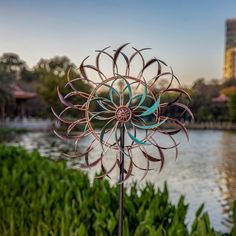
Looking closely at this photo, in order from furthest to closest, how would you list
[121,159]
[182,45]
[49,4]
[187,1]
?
[182,45] < [187,1] < [49,4] < [121,159]

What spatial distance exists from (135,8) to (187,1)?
275 centimetres

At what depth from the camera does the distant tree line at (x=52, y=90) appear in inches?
1124

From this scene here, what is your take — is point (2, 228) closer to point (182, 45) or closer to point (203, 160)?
point (203, 160)

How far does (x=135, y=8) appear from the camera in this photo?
8.80 metres

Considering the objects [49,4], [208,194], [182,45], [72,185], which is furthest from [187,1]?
[72,185]

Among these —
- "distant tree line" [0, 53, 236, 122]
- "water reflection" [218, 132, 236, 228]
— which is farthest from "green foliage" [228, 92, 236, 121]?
"water reflection" [218, 132, 236, 228]

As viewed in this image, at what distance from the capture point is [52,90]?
103 feet

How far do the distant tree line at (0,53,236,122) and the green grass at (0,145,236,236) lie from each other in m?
19.9

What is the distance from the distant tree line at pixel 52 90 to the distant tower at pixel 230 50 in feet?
62.9

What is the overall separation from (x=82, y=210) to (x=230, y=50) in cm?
6811

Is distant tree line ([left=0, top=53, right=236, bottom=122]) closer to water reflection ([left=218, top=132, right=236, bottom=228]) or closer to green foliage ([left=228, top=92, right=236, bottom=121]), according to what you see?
green foliage ([left=228, top=92, right=236, bottom=121])

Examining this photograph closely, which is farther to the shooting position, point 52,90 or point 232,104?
point 232,104

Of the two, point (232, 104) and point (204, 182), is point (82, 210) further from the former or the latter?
point (232, 104)

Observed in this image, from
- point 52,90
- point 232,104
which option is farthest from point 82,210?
point 232,104
